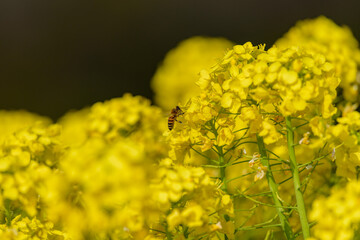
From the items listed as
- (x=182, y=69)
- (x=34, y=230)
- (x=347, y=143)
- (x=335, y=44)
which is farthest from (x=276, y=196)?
(x=182, y=69)

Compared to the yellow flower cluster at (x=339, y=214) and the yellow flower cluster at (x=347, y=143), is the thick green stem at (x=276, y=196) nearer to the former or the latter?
the yellow flower cluster at (x=347, y=143)

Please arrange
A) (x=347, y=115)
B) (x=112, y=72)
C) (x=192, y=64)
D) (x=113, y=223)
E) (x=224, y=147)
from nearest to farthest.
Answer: (x=113, y=223) → (x=347, y=115) → (x=224, y=147) → (x=192, y=64) → (x=112, y=72)

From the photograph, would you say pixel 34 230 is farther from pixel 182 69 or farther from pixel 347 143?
pixel 182 69

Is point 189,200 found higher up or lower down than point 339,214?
higher up

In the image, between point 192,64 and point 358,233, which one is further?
point 192,64

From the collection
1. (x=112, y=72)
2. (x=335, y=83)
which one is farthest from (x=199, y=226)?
(x=112, y=72)

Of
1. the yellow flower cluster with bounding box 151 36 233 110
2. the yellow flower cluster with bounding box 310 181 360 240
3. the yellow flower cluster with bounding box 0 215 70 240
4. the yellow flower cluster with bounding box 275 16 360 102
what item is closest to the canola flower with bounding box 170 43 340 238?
the yellow flower cluster with bounding box 310 181 360 240

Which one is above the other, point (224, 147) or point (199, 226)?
point (224, 147)

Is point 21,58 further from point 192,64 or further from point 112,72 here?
point 192,64

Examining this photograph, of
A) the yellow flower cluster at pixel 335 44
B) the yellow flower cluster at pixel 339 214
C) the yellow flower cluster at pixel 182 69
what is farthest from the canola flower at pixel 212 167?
the yellow flower cluster at pixel 182 69
